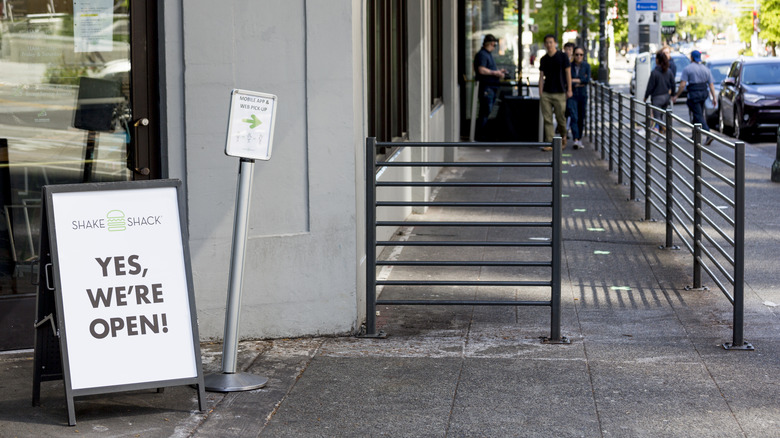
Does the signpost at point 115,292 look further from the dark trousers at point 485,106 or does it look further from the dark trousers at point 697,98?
the dark trousers at point 697,98

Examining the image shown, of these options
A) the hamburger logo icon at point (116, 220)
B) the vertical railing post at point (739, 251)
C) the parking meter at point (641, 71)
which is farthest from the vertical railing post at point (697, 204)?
the parking meter at point (641, 71)

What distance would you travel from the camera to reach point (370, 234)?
673 centimetres

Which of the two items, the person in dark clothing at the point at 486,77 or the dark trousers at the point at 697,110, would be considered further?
the dark trousers at the point at 697,110

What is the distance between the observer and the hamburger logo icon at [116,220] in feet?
17.0

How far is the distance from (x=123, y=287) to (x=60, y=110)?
178 cm

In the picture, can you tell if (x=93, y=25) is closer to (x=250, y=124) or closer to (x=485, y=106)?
(x=250, y=124)

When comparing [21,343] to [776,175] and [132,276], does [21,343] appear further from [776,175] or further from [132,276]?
[776,175]

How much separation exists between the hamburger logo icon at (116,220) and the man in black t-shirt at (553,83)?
1265 cm

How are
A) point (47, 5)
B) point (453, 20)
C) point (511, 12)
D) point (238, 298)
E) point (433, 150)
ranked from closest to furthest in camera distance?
point (238, 298) < point (47, 5) < point (433, 150) < point (453, 20) < point (511, 12)

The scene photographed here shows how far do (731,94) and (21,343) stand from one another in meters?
18.6

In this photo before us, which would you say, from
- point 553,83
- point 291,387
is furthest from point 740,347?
point 553,83

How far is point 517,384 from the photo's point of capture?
5.74 meters

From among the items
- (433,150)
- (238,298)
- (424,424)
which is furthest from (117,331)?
(433,150)

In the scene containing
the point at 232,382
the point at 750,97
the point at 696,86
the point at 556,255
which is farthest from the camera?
the point at 750,97
